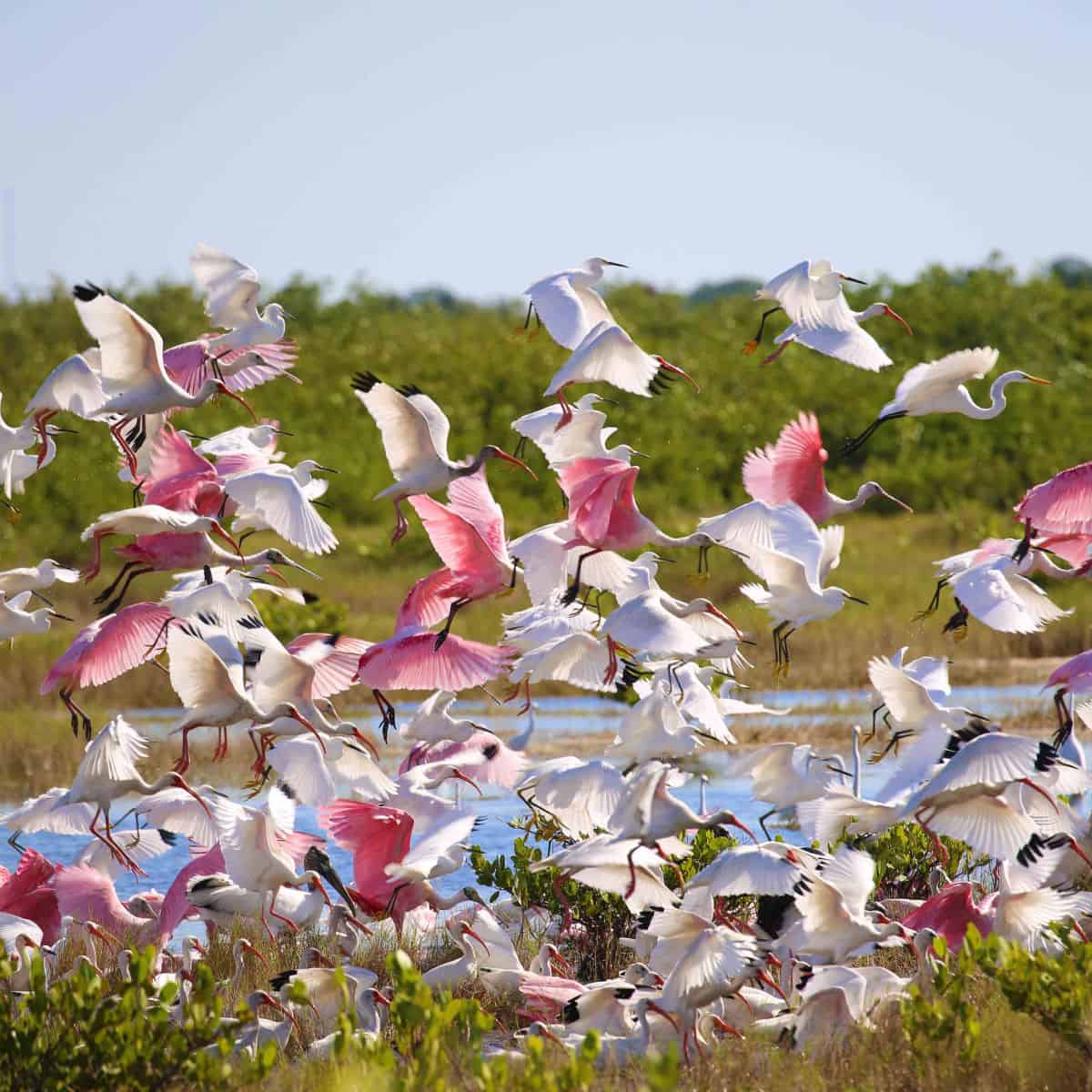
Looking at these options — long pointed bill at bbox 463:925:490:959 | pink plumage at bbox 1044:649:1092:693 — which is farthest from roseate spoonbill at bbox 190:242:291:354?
pink plumage at bbox 1044:649:1092:693

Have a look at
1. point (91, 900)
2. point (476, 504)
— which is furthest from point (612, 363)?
point (91, 900)

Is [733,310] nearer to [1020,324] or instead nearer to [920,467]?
[1020,324]

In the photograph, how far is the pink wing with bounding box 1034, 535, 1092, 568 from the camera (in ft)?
21.4

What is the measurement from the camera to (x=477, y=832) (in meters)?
10.8

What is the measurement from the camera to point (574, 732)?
14.0 m

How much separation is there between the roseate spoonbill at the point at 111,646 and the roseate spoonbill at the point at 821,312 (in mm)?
2390

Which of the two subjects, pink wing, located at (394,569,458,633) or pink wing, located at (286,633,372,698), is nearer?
pink wing, located at (286,633,372,698)

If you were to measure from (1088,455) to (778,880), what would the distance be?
23044mm

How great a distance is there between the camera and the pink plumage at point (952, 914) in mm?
6488

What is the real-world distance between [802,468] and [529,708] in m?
1.46

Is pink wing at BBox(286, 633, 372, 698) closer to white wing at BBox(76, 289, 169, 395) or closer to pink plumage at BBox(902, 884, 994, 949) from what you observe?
white wing at BBox(76, 289, 169, 395)

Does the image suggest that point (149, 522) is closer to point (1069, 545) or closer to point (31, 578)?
point (31, 578)

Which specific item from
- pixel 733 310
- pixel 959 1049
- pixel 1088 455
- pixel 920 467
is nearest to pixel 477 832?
pixel 959 1049

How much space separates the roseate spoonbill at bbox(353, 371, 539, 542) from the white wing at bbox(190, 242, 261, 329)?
96cm
